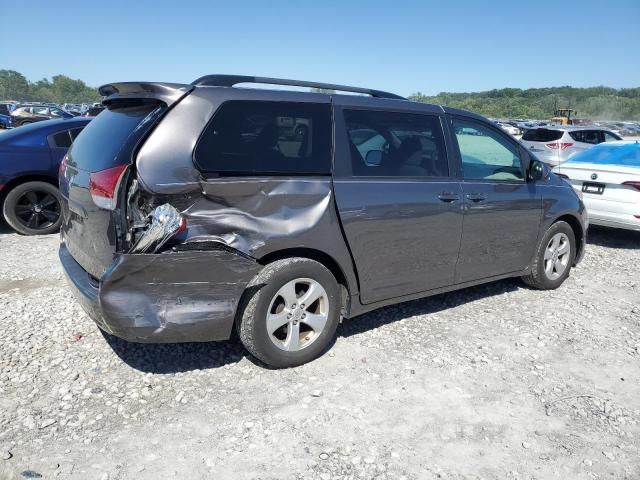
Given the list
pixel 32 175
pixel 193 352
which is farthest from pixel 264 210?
pixel 32 175

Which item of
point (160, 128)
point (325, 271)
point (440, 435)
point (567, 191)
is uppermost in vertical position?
point (160, 128)

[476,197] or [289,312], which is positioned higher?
[476,197]

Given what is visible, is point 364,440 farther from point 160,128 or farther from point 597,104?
point 597,104

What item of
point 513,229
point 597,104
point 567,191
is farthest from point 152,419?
point 597,104

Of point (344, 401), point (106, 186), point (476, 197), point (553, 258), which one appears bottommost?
point (344, 401)

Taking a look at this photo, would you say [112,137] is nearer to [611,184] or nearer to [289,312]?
[289,312]

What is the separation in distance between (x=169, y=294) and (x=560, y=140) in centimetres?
1631

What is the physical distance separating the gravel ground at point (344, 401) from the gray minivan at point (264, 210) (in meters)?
0.38

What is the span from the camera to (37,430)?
2750mm

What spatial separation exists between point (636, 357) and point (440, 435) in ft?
6.77

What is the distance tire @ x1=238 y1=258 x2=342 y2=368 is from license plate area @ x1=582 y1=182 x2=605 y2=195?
522cm

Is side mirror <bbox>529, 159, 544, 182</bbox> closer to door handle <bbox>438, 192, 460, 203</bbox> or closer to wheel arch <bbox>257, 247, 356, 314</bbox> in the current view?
door handle <bbox>438, 192, 460, 203</bbox>

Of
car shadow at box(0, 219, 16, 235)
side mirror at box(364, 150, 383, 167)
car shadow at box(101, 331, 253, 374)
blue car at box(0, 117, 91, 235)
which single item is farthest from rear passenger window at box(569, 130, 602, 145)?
car shadow at box(101, 331, 253, 374)

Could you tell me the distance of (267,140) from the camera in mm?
3295
